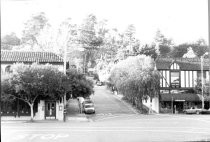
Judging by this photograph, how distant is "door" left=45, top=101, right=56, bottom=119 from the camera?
5586mm

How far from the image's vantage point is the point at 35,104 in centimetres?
556

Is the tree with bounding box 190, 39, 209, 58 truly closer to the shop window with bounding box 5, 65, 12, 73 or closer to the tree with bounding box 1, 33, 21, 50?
the tree with bounding box 1, 33, 21, 50

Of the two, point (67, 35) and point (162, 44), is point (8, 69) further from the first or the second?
point (162, 44)

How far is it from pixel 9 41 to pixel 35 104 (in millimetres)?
1334

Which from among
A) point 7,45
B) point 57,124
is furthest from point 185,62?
point 7,45

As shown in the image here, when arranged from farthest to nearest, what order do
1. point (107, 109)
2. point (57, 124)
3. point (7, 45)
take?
point (107, 109) < point (57, 124) < point (7, 45)

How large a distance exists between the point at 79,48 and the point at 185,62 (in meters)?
1.79

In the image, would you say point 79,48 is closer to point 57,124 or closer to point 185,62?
point 57,124

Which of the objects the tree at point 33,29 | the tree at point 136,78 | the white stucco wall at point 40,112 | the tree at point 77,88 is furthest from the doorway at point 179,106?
the tree at point 33,29

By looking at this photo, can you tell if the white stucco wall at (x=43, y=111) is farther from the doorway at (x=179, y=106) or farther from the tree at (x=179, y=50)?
the tree at (x=179, y=50)

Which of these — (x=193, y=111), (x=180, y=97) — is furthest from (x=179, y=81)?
(x=193, y=111)

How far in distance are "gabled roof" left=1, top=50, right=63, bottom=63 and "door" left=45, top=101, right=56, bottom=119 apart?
2.48ft

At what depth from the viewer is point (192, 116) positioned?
18.8ft

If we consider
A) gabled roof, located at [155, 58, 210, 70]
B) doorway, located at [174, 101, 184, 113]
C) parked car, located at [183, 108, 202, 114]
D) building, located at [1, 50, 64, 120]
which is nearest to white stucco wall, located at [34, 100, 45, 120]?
building, located at [1, 50, 64, 120]
